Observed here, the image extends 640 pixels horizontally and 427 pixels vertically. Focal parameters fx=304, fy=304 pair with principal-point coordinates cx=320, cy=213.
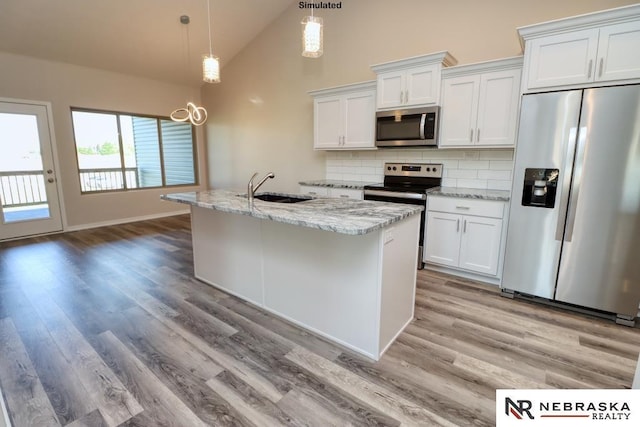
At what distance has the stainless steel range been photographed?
3340 mm

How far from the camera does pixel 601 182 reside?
7.52 ft

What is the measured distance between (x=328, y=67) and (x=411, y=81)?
1.68 metres

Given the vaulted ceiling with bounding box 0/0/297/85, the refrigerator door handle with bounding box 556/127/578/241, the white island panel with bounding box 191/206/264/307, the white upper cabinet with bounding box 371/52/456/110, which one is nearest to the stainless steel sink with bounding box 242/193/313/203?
the white island panel with bounding box 191/206/264/307

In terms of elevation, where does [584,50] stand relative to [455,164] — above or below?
above

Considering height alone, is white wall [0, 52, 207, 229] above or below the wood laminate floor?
above

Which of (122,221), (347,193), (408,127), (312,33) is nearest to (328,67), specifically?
(408,127)

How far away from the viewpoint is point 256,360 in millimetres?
1917

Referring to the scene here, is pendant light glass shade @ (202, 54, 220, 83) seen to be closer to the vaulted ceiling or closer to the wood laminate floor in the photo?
the wood laminate floor

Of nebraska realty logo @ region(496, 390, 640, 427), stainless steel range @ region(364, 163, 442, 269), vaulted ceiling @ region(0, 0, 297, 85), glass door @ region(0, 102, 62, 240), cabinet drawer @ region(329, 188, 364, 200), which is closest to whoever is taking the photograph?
nebraska realty logo @ region(496, 390, 640, 427)

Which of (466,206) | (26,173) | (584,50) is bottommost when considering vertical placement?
(466,206)

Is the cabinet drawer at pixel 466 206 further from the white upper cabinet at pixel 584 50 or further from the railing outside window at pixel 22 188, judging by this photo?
the railing outside window at pixel 22 188

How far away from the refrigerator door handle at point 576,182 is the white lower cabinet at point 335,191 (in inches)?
78.4

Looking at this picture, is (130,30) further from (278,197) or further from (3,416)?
(3,416)

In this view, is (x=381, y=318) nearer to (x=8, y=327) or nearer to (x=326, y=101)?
(x=8, y=327)
